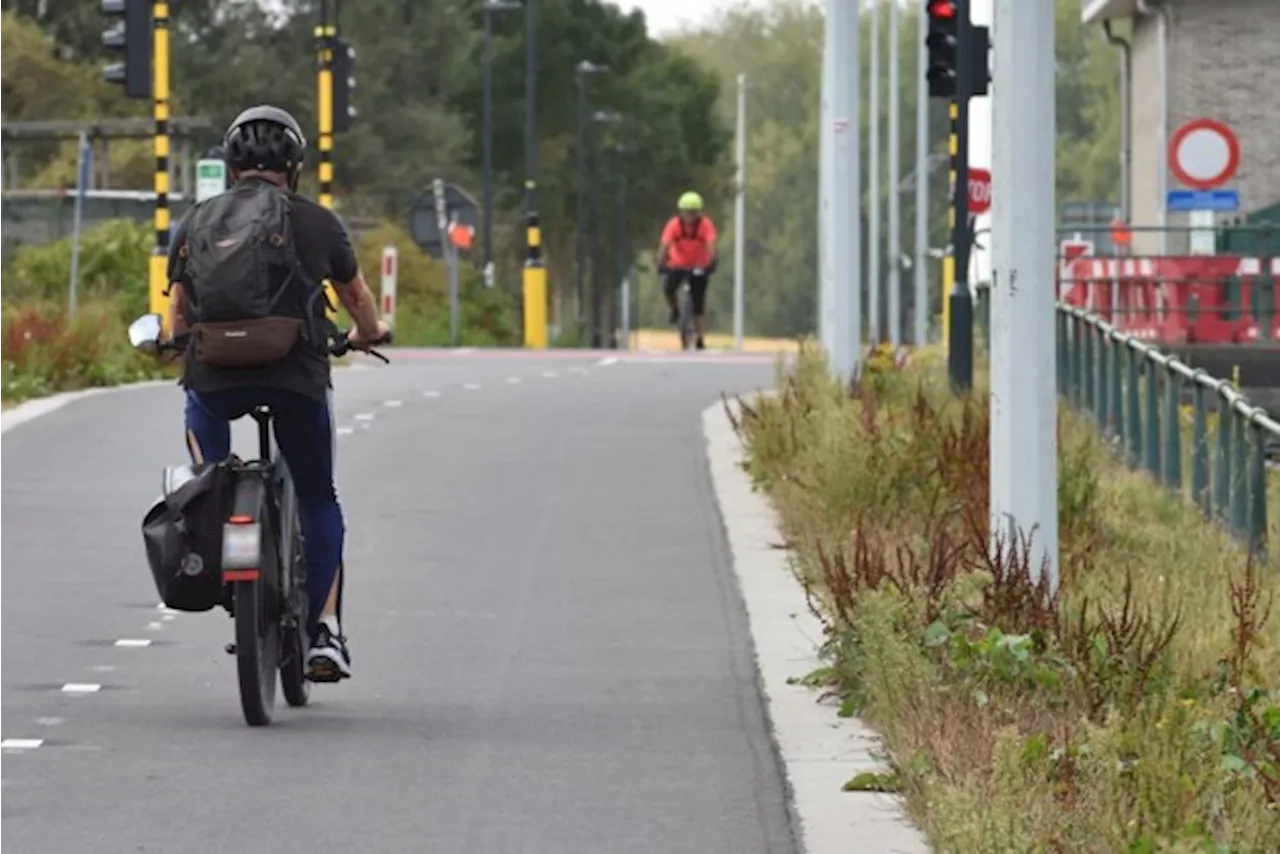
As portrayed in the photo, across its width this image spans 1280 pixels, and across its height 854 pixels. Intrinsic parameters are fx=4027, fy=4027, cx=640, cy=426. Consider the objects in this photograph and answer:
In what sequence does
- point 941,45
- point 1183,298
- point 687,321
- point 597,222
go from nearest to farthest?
1. point 941,45
2. point 1183,298
3. point 687,321
4. point 597,222

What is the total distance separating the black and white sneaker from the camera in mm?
11406

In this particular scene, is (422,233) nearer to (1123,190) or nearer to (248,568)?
(1123,190)

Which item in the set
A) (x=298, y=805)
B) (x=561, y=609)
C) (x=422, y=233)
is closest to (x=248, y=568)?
(x=298, y=805)

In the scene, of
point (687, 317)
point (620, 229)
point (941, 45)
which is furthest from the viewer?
point (620, 229)

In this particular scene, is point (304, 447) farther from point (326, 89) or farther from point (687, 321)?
point (687, 321)

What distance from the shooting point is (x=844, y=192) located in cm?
2491

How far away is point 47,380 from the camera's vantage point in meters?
28.5

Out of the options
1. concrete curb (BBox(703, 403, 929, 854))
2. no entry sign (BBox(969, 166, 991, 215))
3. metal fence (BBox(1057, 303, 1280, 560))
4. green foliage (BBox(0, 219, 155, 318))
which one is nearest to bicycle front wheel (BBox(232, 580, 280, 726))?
concrete curb (BBox(703, 403, 929, 854))

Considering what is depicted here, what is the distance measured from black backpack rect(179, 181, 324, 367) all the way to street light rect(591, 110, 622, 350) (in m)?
77.7

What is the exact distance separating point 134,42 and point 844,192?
1065cm

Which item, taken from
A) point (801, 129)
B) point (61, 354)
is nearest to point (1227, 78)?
point (61, 354)

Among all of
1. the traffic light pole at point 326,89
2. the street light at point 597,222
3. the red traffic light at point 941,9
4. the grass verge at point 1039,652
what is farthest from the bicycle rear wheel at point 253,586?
the street light at point 597,222

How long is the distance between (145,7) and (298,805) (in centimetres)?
2442

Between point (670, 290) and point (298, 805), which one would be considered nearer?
point (298, 805)
